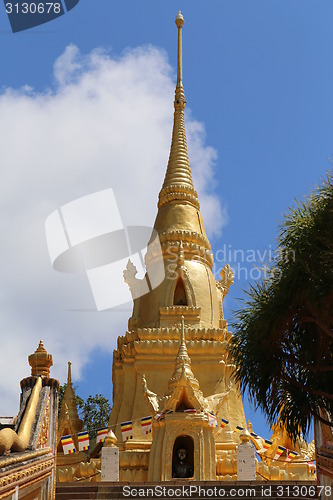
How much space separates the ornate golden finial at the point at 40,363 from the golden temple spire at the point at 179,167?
61.2 ft

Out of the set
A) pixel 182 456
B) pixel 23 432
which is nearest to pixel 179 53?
pixel 182 456

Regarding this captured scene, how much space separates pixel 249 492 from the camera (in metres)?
13.8

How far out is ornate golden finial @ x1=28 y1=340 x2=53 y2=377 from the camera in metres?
12.9

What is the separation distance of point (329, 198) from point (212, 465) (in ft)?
35.8

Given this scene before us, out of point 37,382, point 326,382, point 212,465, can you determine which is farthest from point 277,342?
point 212,465

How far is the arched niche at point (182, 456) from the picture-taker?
19.6 metres

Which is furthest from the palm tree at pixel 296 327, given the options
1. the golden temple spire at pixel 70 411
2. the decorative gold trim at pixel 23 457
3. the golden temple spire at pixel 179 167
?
the golden temple spire at pixel 179 167

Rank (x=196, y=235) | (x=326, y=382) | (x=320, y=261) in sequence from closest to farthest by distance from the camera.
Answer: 1. (x=320, y=261)
2. (x=326, y=382)
3. (x=196, y=235)

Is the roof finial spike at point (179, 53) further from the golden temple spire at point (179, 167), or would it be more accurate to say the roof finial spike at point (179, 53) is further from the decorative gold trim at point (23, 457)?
the decorative gold trim at point (23, 457)

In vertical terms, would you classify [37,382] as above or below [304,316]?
below

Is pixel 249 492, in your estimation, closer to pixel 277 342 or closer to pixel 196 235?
pixel 277 342

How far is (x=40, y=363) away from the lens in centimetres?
1292

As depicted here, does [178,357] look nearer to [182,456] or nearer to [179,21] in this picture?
[182,456]

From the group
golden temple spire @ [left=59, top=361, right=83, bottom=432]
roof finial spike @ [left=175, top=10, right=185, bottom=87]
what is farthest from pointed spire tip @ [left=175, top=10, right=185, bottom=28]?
golden temple spire @ [left=59, top=361, right=83, bottom=432]
